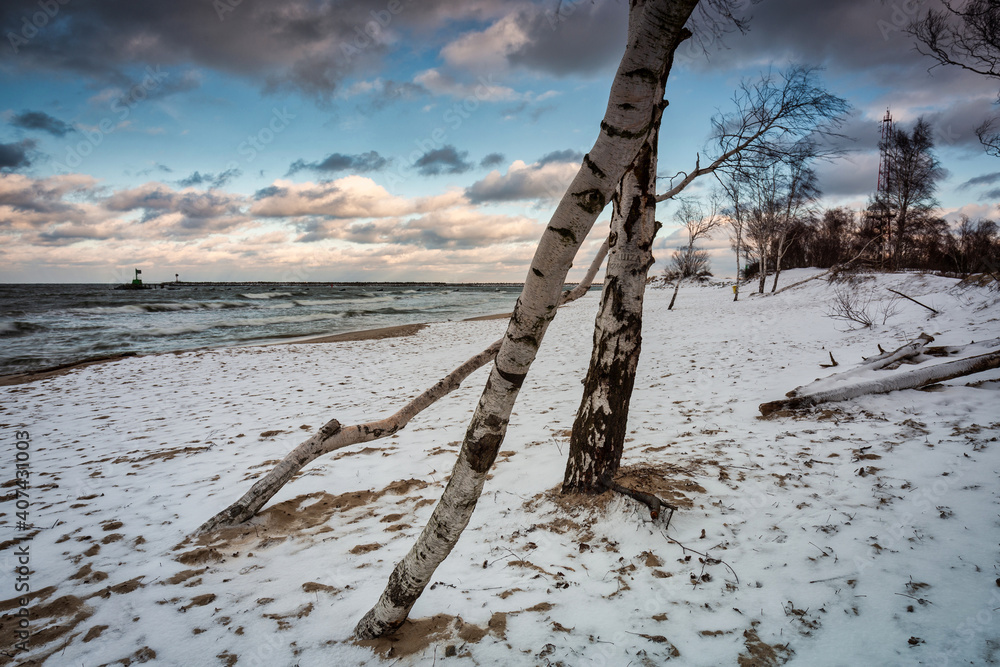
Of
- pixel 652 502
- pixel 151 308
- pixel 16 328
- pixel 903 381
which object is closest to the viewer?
pixel 652 502

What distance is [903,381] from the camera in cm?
488

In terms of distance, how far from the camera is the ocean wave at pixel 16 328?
18922 mm

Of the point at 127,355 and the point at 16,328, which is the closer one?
the point at 127,355

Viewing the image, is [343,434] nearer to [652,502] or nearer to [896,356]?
[652,502]

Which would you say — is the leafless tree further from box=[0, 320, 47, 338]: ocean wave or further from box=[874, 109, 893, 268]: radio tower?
box=[0, 320, 47, 338]: ocean wave

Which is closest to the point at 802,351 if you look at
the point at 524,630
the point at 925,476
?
the point at 925,476

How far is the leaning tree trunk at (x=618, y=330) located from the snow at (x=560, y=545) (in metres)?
0.40

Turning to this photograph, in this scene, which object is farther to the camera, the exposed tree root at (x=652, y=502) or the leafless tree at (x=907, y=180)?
the leafless tree at (x=907, y=180)

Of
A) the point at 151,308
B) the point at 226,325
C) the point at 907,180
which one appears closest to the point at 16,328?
the point at 226,325

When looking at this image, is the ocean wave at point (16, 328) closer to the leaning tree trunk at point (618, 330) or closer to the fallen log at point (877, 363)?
the leaning tree trunk at point (618, 330)

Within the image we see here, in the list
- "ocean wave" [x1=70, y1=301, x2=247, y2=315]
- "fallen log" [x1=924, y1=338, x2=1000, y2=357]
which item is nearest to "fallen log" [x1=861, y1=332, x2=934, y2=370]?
"fallen log" [x1=924, y1=338, x2=1000, y2=357]

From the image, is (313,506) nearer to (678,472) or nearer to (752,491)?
(678,472)

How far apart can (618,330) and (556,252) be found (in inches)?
75.1

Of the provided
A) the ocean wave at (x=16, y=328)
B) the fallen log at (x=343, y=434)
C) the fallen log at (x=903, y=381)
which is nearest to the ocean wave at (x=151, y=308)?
the ocean wave at (x=16, y=328)
